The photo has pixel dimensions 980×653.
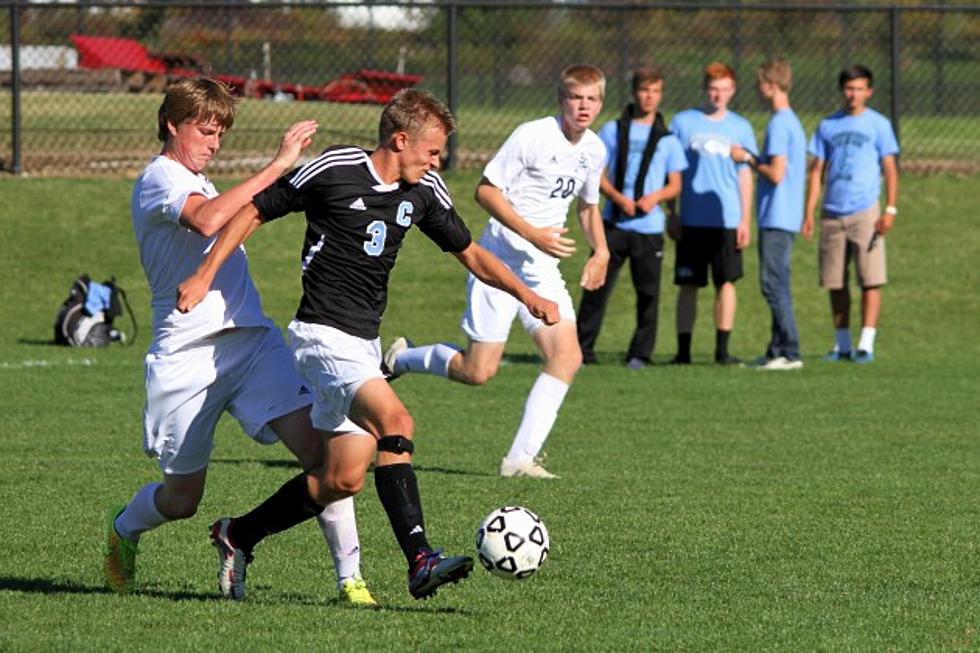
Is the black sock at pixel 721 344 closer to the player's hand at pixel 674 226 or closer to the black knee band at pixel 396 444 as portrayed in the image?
the player's hand at pixel 674 226

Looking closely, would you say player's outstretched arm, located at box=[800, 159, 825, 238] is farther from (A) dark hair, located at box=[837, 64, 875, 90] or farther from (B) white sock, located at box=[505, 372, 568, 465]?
(B) white sock, located at box=[505, 372, 568, 465]

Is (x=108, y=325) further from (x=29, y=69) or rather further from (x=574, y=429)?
(x=29, y=69)

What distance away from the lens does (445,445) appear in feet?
36.3

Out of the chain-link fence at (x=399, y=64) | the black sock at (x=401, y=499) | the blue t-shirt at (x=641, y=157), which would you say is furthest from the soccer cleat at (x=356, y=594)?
the chain-link fence at (x=399, y=64)

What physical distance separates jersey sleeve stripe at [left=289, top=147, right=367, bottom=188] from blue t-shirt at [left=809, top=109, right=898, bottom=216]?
1019cm

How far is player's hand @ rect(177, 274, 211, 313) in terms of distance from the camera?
618cm

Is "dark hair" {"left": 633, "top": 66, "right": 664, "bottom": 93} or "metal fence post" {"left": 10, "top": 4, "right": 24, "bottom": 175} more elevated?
"dark hair" {"left": 633, "top": 66, "right": 664, "bottom": 93}

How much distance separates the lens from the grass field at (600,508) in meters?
6.08

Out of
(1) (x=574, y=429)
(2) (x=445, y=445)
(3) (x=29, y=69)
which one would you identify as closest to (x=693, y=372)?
(1) (x=574, y=429)

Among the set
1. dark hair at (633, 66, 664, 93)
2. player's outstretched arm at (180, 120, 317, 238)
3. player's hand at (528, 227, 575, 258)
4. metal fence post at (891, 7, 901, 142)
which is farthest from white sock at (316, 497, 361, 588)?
metal fence post at (891, 7, 901, 142)

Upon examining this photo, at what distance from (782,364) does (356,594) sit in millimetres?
9485

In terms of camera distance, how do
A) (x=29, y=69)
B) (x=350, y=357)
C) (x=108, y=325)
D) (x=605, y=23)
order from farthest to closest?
(x=605, y=23)
(x=29, y=69)
(x=108, y=325)
(x=350, y=357)

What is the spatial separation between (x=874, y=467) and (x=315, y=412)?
184 inches

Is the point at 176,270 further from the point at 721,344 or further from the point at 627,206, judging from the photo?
the point at 721,344
